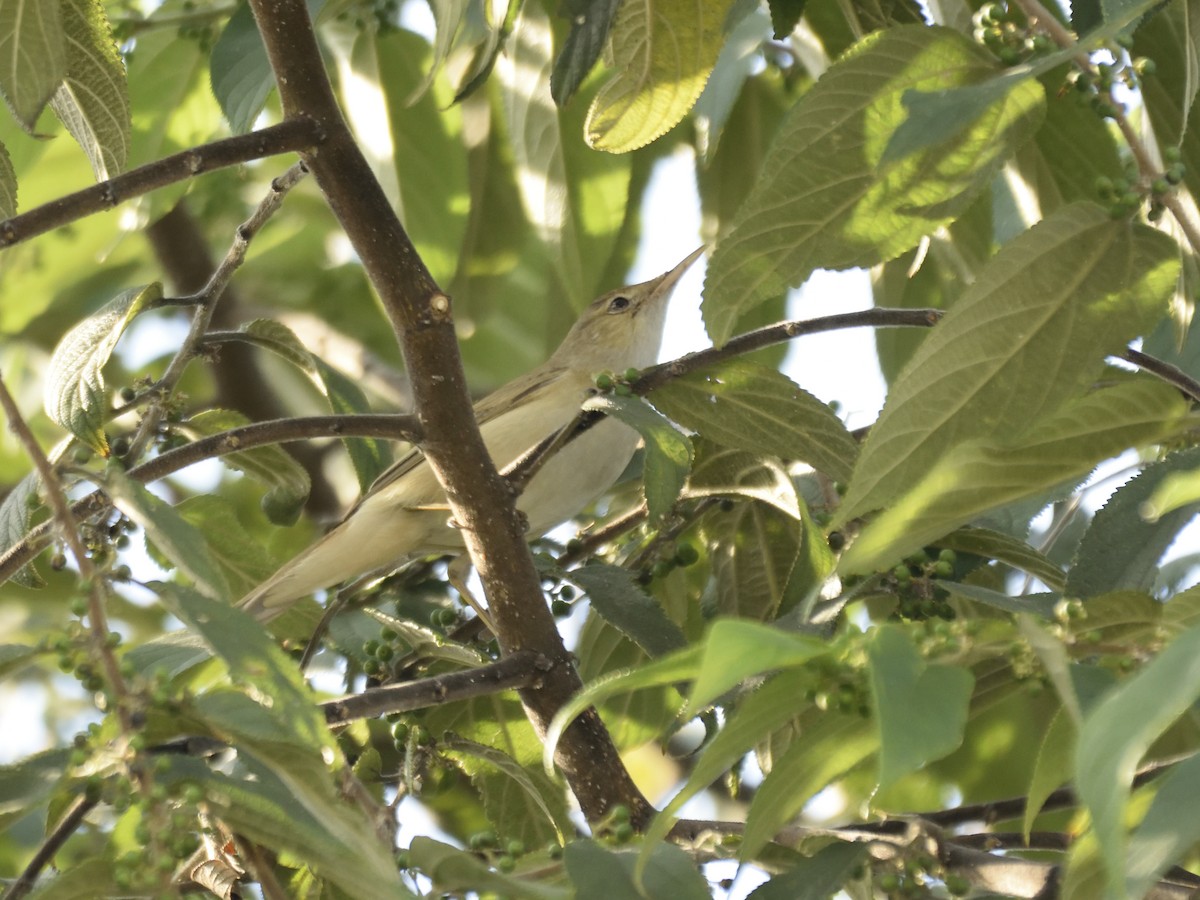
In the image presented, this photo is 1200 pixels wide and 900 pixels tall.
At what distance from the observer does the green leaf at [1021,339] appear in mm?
1845

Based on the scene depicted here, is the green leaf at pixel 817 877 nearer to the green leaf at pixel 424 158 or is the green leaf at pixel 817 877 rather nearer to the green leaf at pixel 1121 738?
the green leaf at pixel 1121 738

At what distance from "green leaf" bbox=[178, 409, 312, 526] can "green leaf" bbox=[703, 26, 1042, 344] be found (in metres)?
1.18

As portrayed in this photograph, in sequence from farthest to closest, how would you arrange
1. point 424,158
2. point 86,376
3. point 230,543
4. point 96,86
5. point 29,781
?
point 424,158, point 230,543, point 96,86, point 86,376, point 29,781

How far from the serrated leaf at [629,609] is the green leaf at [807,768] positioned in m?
0.75

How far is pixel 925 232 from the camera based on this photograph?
211 cm

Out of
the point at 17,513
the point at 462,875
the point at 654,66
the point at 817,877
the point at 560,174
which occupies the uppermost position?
the point at 560,174

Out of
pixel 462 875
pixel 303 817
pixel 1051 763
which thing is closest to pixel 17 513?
pixel 303 817

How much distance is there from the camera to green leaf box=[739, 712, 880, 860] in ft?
5.16

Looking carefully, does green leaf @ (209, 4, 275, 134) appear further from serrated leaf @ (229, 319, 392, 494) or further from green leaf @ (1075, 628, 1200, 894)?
green leaf @ (1075, 628, 1200, 894)

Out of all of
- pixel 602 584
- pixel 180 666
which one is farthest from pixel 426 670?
pixel 180 666

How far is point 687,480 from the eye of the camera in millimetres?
2734

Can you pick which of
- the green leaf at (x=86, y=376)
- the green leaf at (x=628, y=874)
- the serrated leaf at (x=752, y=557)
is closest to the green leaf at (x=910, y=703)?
the green leaf at (x=628, y=874)

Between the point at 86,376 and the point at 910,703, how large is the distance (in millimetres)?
1535

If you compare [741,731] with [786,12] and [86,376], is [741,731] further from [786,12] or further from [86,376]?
[786,12]
